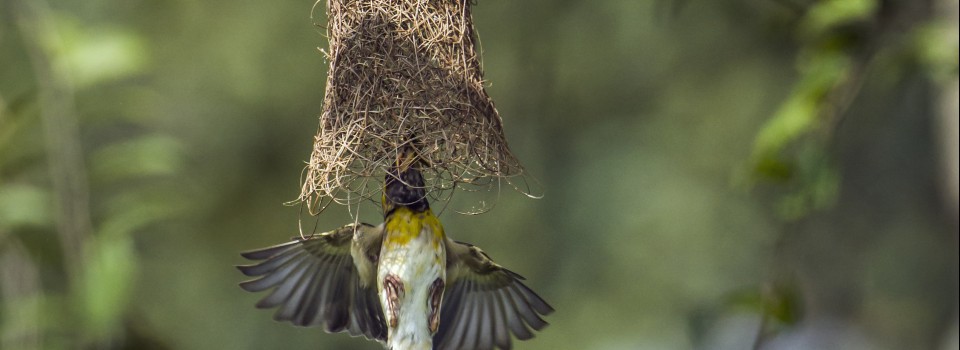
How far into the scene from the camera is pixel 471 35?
1.74m

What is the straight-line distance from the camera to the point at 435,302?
1662mm

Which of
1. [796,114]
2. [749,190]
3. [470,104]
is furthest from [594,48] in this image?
[470,104]

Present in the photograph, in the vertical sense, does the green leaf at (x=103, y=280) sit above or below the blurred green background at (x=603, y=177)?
below

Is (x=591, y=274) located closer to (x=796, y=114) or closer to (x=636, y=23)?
(x=636, y=23)

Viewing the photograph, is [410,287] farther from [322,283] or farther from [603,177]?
[603,177]

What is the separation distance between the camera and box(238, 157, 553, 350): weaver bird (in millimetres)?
1639

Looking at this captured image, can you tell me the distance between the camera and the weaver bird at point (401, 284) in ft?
5.38

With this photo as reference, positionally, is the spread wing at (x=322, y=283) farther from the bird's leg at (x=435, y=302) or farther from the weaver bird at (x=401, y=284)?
the bird's leg at (x=435, y=302)

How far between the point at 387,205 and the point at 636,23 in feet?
5.41

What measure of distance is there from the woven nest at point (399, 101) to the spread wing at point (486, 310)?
29cm

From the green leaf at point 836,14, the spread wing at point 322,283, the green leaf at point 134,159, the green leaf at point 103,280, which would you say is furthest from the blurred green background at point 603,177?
the spread wing at point 322,283

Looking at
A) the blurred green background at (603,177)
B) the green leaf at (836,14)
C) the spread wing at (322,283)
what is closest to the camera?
the spread wing at (322,283)

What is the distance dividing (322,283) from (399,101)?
456 millimetres

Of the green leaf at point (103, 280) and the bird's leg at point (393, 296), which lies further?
the green leaf at point (103, 280)
